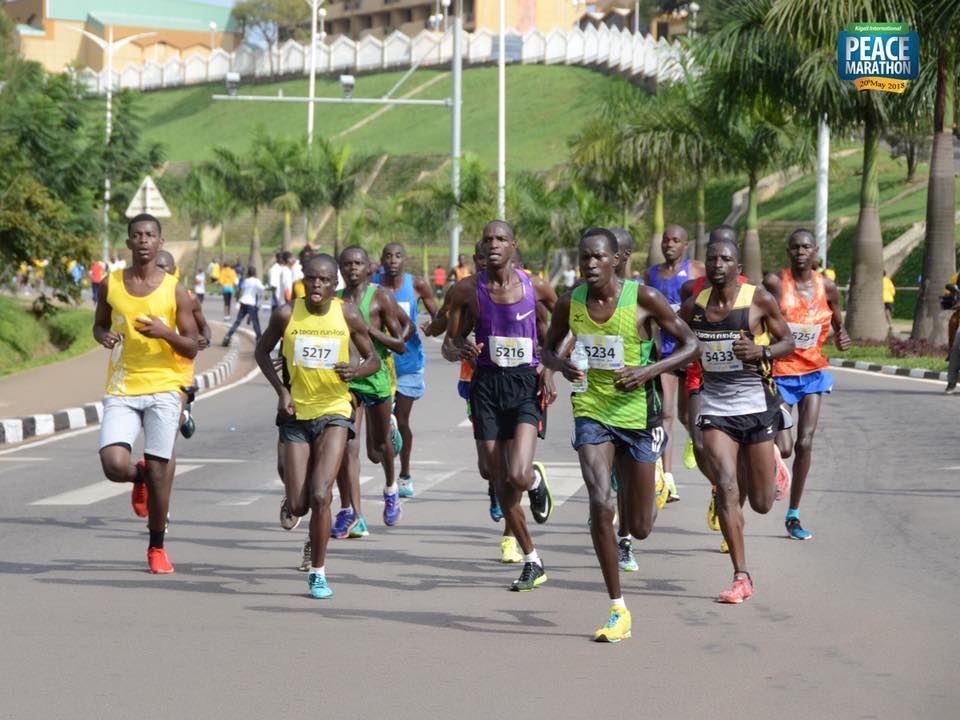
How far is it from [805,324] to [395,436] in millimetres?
2946

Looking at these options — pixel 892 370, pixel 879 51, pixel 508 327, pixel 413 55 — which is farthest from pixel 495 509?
pixel 413 55

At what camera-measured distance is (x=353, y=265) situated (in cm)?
1170

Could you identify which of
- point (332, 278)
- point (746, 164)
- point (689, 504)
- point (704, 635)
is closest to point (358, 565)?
point (332, 278)

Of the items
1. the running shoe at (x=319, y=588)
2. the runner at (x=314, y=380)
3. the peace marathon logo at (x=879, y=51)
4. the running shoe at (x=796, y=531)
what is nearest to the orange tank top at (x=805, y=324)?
the running shoe at (x=796, y=531)

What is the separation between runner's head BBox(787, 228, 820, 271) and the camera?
11859 mm

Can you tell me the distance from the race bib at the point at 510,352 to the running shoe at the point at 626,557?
1.12 meters

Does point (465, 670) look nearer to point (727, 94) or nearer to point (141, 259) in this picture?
point (141, 259)

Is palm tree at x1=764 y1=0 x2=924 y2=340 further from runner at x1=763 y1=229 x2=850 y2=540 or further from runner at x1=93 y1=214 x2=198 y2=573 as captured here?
runner at x1=93 y1=214 x2=198 y2=573

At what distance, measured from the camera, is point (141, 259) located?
10.1 meters

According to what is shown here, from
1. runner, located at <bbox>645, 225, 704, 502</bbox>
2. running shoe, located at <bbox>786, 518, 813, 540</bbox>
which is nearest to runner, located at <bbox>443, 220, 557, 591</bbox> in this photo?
running shoe, located at <bbox>786, 518, 813, 540</bbox>

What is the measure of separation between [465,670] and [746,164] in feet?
118

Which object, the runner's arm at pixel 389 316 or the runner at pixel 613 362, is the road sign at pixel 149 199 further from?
the runner at pixel 613 362

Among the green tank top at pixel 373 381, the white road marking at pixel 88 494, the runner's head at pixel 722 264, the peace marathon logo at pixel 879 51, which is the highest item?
the peace marathon logo at pixel 879 51

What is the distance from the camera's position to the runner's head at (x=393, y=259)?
43.1ft
